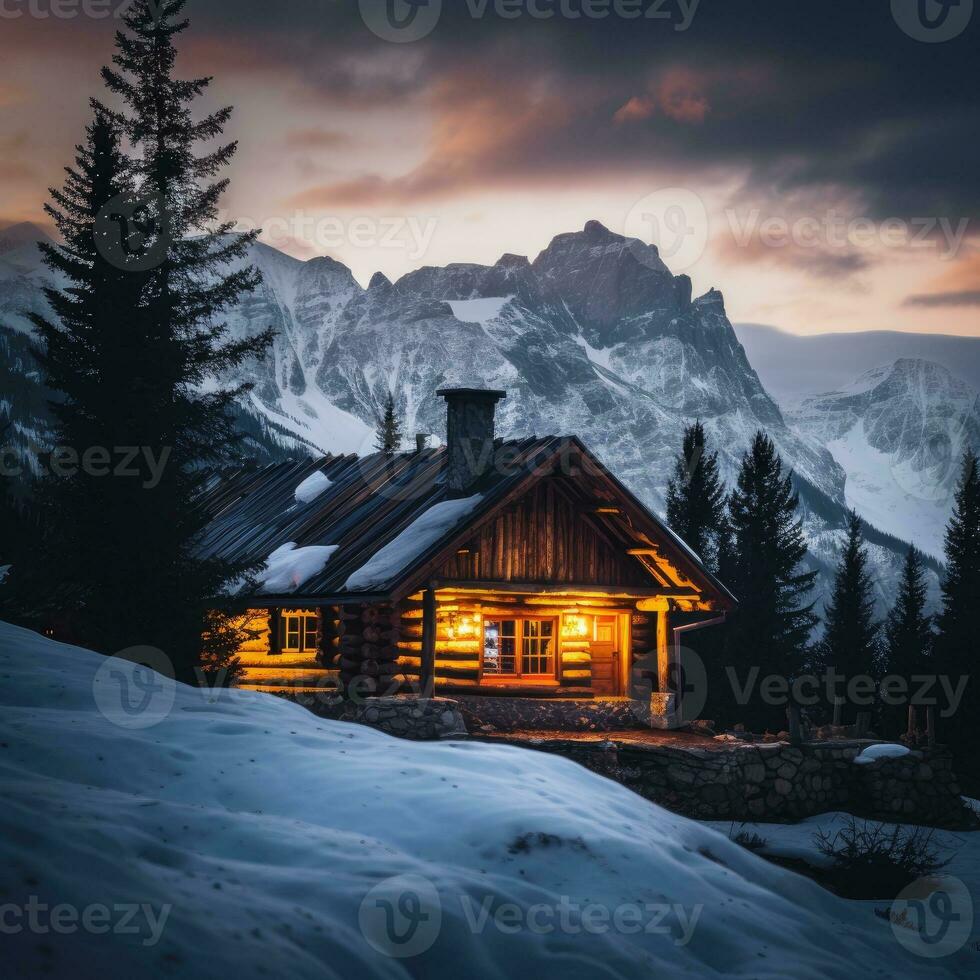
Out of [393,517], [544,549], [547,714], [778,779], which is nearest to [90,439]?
[393,517]

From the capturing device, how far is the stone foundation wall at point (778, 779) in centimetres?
1659

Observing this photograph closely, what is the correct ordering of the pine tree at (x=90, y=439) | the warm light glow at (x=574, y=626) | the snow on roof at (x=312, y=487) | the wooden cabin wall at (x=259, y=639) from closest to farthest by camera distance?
the pine tree at (x=90, y=439)
the warm light glow at (x=574, y=626)
the wooden cabin wall at (x=259, y=639)
the snow on roof at (x=312, y=487)

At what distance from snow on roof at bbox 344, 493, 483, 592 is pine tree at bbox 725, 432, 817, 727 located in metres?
26.0

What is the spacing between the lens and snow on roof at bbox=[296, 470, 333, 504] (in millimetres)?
26906

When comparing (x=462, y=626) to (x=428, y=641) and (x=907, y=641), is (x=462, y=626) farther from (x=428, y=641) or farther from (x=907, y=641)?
(x=907, y=641)

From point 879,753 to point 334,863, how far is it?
12.7 metres

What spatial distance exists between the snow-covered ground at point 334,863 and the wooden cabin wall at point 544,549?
9.45 m

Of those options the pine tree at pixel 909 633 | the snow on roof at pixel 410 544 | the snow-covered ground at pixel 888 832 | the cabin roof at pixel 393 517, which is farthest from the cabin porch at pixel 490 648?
the pine tree at pixel 909 633

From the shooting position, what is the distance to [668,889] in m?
8.79

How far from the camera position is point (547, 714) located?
21844 mm

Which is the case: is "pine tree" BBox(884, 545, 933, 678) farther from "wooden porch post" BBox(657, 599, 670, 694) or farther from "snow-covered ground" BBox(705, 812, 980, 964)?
"snow-covered ground" BBox(705, 812, 980, 964)

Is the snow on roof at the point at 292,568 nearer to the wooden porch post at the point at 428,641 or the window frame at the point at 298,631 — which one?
the window frame at the point at 298,631

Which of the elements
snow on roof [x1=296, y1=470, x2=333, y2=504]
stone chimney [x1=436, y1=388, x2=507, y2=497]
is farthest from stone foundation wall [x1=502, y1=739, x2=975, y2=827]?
snow on roof [x1=296, y1=470, x2=333, y2=504]

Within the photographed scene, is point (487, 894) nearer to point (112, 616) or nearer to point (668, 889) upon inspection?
point (668, 889)
